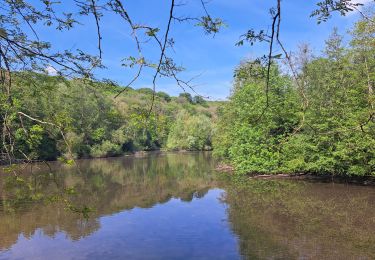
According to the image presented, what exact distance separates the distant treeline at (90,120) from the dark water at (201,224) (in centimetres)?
203

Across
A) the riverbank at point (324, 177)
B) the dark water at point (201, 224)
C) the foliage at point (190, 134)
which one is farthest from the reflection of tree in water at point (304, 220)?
the foliage at point (190, 134)

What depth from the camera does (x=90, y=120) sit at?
67.3 ft

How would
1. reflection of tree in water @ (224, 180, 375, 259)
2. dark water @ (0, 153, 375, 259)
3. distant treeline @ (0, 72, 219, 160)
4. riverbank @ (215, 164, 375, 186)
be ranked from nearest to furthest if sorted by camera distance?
distant treeline @ (0, 72, 219, 160)
reflection of tree in water @ (224, 180, 375, 259)
dark water @ (0, 153, 375, 259)
riverbank @ (215, 164, 375, 186)

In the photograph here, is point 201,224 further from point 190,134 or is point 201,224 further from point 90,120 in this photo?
point 190,134

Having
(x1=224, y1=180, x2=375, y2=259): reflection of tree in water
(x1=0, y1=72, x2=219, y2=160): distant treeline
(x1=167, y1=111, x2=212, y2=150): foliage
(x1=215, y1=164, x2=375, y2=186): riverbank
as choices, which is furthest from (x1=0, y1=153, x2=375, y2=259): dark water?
(x1=167, y1=111, x2=212, y2=150): foliage

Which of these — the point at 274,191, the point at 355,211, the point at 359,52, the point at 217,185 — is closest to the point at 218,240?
the point at 355,211

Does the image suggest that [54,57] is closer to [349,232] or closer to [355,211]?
[349,232]

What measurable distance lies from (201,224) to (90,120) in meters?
9.16

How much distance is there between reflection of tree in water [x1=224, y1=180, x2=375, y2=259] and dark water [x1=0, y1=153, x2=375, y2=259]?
0.03 m

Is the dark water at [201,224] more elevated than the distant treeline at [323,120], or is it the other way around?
the distant treeline at [323,120]

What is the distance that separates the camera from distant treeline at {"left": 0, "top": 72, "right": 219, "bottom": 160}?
12.9ft

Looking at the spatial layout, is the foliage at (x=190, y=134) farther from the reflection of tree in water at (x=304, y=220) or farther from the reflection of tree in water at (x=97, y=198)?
the reflection of tree in water at (x=304, y=220)

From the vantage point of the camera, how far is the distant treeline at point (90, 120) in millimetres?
3922

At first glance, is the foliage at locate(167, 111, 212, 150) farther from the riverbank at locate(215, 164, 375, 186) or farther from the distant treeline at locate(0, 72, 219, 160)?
the riverbank at locate(215, 164, 375, 186)
